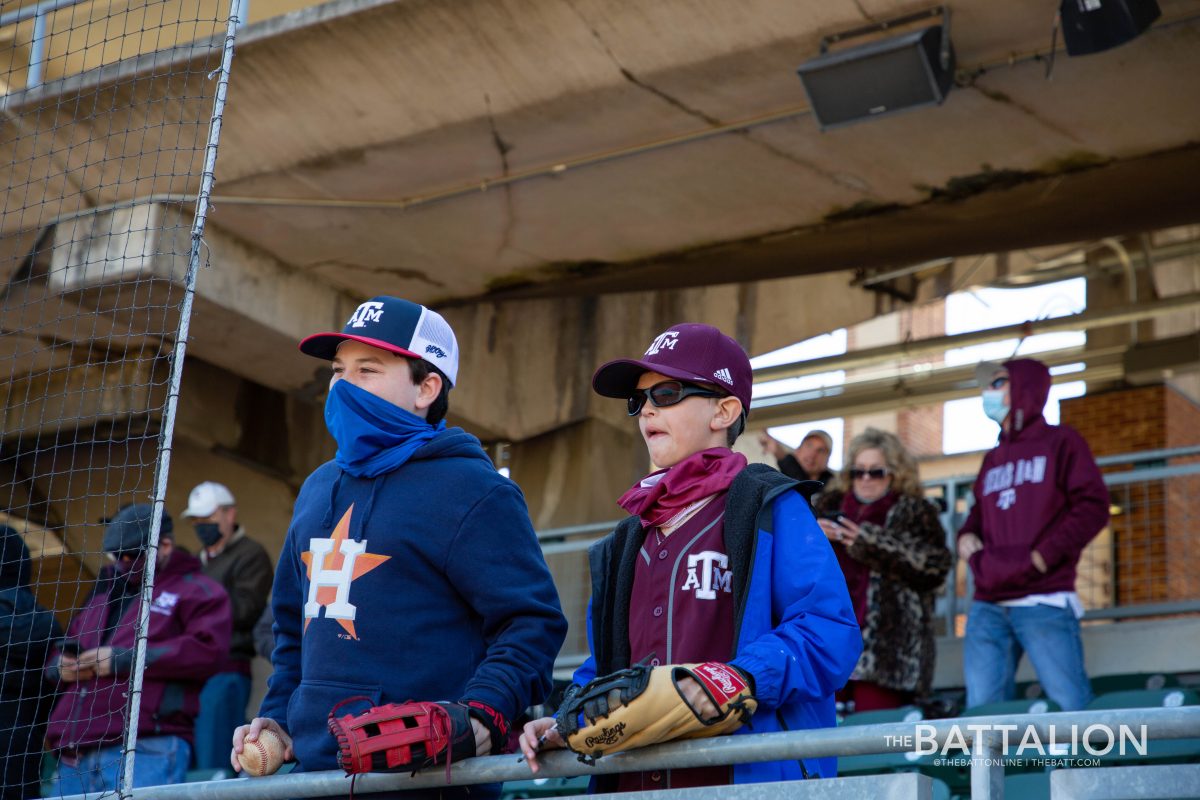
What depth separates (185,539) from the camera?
11.3 m

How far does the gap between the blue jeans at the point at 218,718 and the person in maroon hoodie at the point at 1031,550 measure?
12.0 feet

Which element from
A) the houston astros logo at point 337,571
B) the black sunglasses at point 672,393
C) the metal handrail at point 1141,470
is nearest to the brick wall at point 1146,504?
the metal handrail at point 1141,470

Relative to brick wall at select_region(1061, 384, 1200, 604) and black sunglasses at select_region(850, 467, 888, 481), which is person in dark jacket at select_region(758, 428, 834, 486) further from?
brick wall at select_region(1061, 384, 1200, 604)

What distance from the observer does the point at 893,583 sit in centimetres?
671

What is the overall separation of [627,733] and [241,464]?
8829 millimetres

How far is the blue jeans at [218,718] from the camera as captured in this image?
759 centimetres

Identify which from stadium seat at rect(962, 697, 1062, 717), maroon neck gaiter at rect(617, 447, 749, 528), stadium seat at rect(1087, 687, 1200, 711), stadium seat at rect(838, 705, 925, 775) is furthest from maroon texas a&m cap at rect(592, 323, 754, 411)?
stadium seat at rect(1087, 687, 1200, 711)

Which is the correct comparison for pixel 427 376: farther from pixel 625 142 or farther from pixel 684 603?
pixel 625 142

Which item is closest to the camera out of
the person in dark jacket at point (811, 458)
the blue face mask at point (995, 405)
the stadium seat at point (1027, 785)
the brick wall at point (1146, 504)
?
the stadium seat at point (1027, 785)

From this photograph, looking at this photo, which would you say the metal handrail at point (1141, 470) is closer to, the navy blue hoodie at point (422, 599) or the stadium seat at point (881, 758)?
the stadium seat at point (881, 758)

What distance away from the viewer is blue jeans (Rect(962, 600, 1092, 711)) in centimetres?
623

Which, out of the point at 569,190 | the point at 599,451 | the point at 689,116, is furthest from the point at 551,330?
the point at 689,116

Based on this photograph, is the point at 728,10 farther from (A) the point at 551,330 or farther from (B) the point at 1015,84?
(A) the point at 551,330

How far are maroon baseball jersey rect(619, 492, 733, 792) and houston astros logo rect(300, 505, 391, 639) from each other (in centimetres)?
57
